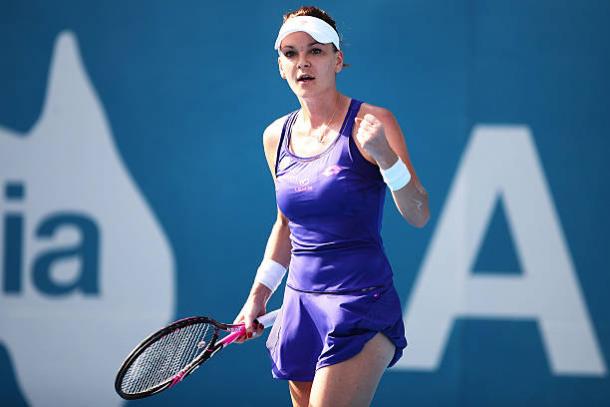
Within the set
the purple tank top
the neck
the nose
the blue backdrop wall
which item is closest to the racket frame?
the purple tank top

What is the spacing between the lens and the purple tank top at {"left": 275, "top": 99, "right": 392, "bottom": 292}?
2996mm

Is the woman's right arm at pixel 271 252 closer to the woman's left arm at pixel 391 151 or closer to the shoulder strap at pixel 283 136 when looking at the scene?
the shoulder strap at pixel 283 136

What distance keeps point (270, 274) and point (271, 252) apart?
79mm

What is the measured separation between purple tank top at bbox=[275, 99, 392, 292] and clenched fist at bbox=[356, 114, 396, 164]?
0.62ft

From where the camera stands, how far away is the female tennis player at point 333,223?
9.64ft

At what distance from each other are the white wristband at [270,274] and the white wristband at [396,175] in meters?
0.69

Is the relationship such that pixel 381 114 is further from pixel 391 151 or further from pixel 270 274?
pixel 270 274

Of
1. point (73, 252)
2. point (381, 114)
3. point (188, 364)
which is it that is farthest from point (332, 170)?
point (73, 252)

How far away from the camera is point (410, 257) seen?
4.75 metres

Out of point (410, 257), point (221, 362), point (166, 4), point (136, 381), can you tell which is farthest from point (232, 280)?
point (136, 381)

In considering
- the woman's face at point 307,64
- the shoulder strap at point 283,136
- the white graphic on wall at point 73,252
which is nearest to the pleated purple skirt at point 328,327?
the shoulder strap at point 283,136

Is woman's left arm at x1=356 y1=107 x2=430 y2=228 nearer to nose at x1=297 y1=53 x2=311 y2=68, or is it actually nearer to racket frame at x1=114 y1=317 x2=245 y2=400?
nose at x1=297 y1=53 x2=311 y2=68

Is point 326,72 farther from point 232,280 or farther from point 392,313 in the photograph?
point 232,280

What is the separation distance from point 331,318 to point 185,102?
2.16 meters
